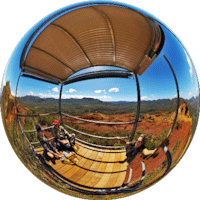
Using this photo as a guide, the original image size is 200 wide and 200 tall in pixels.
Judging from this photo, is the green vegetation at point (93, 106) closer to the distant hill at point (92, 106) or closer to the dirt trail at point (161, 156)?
the distant hill at point (92, 106)

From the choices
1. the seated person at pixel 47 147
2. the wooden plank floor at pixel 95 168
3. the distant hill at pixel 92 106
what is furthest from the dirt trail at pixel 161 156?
the seated person at pixel 47 147

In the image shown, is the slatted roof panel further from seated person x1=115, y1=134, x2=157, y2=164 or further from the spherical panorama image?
seated person x1=115, y1=134, x2=157, y2=164

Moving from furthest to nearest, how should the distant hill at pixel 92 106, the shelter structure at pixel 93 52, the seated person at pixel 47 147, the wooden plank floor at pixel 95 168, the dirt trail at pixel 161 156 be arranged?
the dirt trail at pixel 161 156
the seated person at pixel 47 147
the wooden plank floor at pixel 95 168
the shelter structure at pixel 93 52
the distant hill at pixel 92 106

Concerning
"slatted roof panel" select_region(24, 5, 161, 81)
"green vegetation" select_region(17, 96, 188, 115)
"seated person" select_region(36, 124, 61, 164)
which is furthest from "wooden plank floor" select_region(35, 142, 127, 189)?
"slatted roof panel" select_region(24, 5, 161, 81)

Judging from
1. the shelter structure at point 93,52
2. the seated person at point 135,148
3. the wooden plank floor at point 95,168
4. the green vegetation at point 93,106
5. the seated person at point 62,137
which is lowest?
the wooden plank floor at point 95,168

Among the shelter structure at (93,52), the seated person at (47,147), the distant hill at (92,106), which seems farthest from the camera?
the seated person at (47,147)

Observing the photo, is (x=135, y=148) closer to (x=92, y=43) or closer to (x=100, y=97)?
(x=100, y=97)
